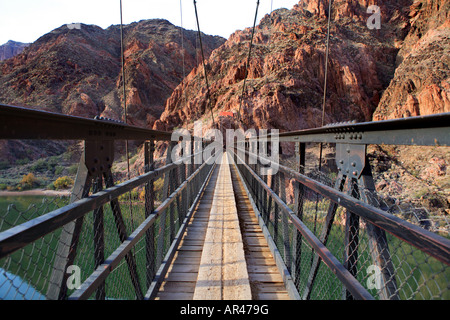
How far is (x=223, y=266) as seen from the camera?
7.94 ft

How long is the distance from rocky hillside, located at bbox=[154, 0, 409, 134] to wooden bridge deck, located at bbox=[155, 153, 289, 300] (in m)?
25.7

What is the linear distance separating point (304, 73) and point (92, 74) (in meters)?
41.0

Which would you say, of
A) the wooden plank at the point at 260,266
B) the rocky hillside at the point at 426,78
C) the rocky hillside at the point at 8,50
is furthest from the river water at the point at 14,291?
the rocky hillside at the point at 8,50

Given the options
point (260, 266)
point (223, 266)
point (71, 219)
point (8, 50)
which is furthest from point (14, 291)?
point (8, 50)

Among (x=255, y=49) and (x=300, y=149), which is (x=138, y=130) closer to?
(x=300, y=149)

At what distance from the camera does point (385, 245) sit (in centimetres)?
127

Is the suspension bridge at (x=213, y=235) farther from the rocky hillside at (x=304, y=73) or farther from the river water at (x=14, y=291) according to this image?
the rocky hillside at (x=304, y=73)

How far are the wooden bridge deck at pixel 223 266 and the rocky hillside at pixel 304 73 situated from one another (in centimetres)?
2568

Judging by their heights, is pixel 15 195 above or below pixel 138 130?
below

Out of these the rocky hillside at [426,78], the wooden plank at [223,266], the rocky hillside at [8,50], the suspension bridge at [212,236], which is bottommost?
the wooden plank at [223,266]

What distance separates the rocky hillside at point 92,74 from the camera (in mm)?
41688

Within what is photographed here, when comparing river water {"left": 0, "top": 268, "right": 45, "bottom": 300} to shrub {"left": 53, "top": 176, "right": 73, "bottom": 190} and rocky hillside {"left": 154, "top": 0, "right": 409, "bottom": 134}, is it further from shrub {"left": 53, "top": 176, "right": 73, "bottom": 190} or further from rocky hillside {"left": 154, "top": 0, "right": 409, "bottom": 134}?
rocky hillside {"left": 154, "top": 0, "right": 409, "bottom": 134}

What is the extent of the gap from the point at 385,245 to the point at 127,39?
7941 centimetres

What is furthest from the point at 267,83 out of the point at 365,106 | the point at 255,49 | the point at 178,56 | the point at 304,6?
the point at 178,56
